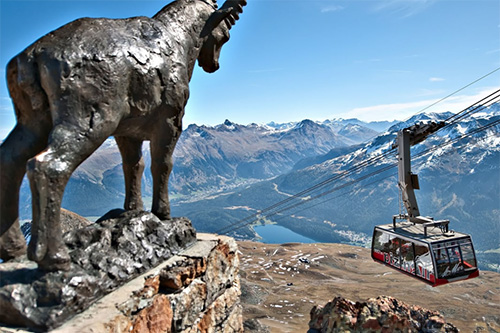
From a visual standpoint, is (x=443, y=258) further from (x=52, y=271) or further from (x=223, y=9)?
(x=52, y=271)

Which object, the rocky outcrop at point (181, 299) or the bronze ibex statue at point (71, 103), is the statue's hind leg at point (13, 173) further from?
the rocky outcrop at point (181, 299)

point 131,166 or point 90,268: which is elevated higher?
point 131,166

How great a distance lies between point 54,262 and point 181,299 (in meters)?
1.89

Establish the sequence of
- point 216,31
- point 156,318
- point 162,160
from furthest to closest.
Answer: point 216,31, point 162,160, point 156,318

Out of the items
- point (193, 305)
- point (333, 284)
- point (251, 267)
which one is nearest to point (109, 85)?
point (193, 305)

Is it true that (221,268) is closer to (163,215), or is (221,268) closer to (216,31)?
(163,215)

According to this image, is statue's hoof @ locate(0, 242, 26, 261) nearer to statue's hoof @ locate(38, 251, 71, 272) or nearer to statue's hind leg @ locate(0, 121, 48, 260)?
statue's hind leg @ locate(0, 121, 48, 260)

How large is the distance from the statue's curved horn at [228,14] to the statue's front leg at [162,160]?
190 centimetres

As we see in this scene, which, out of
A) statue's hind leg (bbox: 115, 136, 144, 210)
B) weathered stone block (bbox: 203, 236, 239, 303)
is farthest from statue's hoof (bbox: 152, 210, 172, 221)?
weathered stone block (bbox: 203, 236, 239, 303)

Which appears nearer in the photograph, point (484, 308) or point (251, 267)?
point (484, 308)

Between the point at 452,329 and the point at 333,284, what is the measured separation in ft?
166

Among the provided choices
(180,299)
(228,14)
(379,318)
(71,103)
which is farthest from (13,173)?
(379,318)

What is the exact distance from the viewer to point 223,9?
677 centimetres

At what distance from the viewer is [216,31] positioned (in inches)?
270
